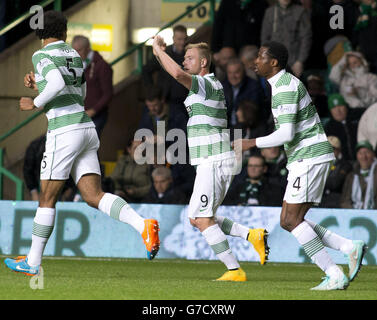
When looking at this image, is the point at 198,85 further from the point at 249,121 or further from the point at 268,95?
the point at 268,95

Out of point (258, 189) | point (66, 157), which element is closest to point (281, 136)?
point (66, 157)

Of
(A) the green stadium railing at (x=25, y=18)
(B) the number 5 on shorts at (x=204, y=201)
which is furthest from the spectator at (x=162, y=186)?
(B) the number 5 on shorts at (x=204, y=201)

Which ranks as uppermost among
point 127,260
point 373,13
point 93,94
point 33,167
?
point 373,13

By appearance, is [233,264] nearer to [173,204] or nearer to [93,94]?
[173,204]

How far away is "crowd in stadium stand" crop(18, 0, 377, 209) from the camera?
12.8 m

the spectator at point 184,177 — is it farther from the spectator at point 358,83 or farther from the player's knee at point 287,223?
the player's knee at point 287,223

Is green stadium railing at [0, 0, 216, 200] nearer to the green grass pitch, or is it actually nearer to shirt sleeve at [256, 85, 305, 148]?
the green grass pitch

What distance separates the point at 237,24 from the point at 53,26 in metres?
7.31

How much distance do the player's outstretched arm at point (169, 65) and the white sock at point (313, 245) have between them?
1546 millimetres

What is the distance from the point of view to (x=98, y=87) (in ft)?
46.9

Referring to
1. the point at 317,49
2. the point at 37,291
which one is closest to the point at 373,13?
the point at 317,49

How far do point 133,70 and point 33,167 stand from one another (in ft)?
12.4

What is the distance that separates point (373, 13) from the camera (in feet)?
48.8

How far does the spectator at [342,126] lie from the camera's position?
13688 millimetres
